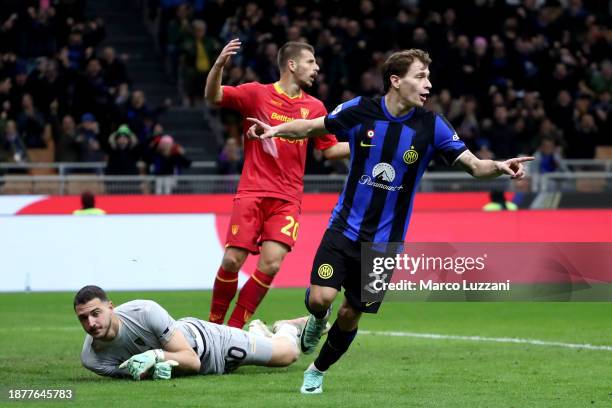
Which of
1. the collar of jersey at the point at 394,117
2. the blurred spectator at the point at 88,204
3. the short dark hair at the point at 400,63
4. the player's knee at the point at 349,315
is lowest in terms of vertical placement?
the blurred spectator at the point at 88,204

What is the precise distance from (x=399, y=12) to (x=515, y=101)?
122 inches

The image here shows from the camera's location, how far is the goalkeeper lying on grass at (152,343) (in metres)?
9.17

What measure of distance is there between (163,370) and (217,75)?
2.84 meters

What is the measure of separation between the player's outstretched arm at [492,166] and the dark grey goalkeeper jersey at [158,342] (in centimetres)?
220

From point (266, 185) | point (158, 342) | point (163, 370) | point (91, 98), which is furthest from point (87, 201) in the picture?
point (163, 370)

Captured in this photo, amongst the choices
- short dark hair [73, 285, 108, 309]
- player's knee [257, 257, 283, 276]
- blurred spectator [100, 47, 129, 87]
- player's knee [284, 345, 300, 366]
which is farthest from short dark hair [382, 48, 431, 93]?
blurred spectator [100, 47, 129, 87]

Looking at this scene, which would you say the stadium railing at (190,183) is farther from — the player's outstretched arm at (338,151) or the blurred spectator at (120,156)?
the player's outstretched arm at (338,151)

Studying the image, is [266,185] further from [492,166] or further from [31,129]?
[31,129]

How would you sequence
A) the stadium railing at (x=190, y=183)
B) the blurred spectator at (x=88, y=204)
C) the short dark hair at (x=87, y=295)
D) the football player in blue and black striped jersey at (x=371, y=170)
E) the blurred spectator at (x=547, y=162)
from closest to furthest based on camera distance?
the short dark hair at (x=87, y=295)
the football player in blue and black striped jersey at (x=371, y=170)
the blurred spectator at (x=88, y=204)
the stadium railing at (x=190, y=183)
the blurred spectator at (x=547, y=162)

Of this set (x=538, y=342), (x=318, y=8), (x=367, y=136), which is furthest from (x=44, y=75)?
(x=367, y=136)

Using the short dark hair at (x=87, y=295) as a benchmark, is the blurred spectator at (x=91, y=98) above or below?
below

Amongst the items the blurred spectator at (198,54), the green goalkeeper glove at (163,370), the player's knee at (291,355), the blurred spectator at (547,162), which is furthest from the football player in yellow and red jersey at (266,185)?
the blurred spectator at (198,54)

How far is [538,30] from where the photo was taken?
2992 cm

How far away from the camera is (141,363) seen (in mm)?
9320
